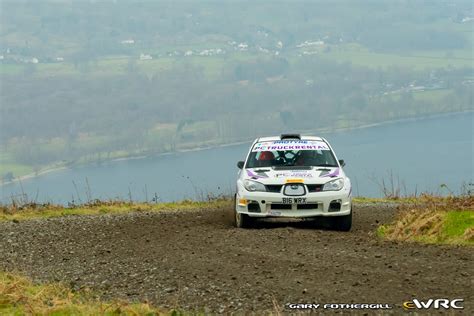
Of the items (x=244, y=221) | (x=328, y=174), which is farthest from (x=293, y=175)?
(x=244, y=221)

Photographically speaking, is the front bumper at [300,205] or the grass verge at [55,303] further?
the front bumper at [300,205]

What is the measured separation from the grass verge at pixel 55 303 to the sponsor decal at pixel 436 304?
94.8 inches

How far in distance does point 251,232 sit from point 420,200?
1047 cm

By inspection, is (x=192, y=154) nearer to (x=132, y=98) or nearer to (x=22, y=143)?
(x=22, y=143)

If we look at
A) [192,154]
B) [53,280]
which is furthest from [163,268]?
[192,154]

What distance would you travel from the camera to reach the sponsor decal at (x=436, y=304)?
9.42 meters

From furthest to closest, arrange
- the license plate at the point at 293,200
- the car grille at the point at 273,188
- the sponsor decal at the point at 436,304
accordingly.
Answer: the car grille at the point at 273,188, the license plate at the point at 293,200, the sponsor decal at the point at 436,304

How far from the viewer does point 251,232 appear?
50.9 feet

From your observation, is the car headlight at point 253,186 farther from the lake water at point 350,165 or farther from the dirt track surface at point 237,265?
the lake water at point 350,165

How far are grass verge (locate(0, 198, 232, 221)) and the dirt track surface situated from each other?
3.90m

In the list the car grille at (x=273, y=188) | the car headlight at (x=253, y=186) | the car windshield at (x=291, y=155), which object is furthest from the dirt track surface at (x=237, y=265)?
the car windshield at (x=291, y=155)

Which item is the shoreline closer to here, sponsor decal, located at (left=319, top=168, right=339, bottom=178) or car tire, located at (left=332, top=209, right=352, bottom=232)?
sponsor decal, located at (left=319, top=168, right=339, bottom=178)

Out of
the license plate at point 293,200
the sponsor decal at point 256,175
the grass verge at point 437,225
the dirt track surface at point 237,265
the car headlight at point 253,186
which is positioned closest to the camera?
the dirt track surface at point 237,265

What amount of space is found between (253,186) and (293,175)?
0.75m
